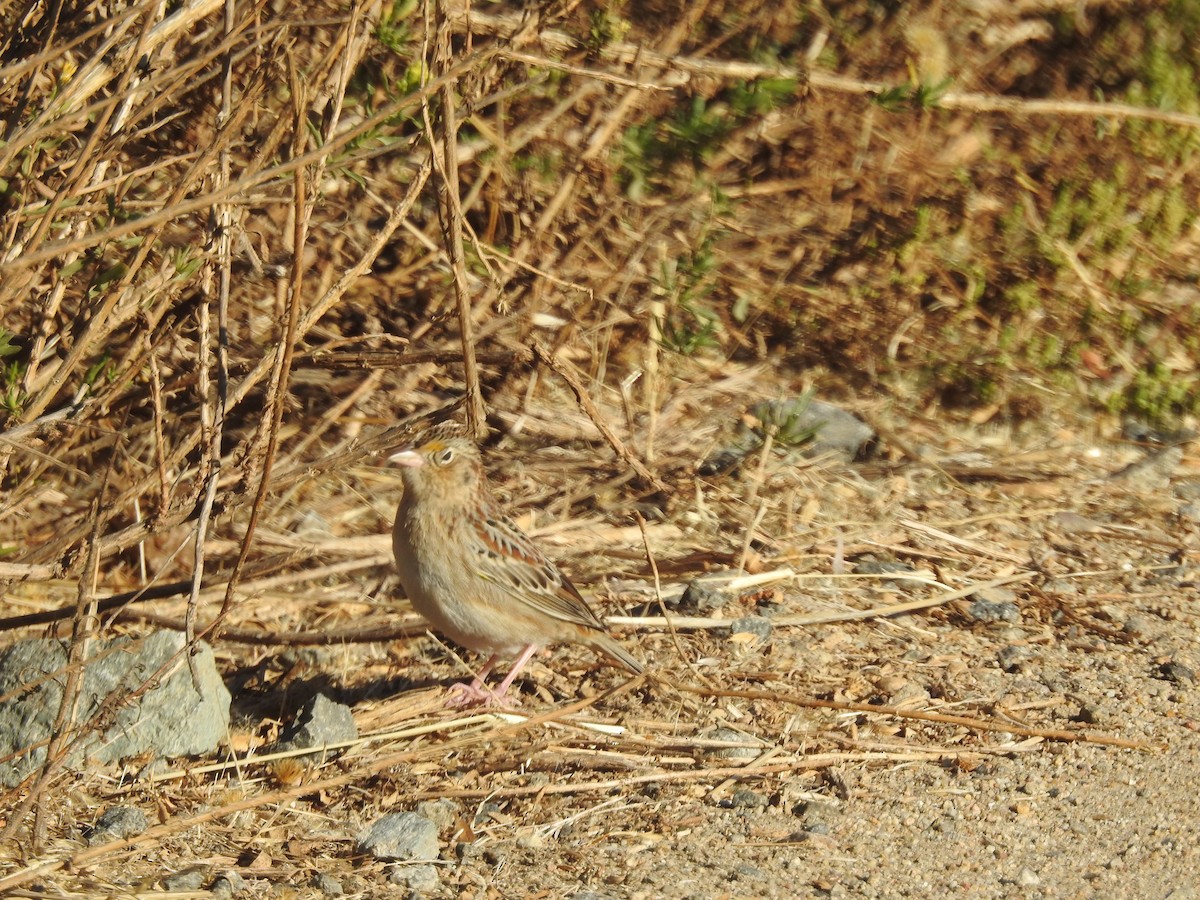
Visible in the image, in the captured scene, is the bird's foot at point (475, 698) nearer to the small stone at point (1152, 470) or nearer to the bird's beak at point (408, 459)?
the bird's beak at point (408, 459)

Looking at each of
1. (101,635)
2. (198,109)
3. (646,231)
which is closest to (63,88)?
(198,109)

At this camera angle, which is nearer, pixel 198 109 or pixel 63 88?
pixel 63 88

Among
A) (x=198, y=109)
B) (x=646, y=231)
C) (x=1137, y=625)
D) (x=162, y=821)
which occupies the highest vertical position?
(x=198, y=109)

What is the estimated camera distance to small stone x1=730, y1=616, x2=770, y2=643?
579 centimetres

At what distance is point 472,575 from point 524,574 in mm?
199

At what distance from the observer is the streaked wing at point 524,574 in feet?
18.2

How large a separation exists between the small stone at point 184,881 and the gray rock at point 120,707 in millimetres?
679

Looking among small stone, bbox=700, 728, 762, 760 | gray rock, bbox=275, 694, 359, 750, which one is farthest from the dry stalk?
gray rock, bbox=275, 694, 359, 750

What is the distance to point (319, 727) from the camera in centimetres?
504

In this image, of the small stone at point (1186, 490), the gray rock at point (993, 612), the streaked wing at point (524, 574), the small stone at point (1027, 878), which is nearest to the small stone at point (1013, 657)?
the gray rock at point (993, 612)

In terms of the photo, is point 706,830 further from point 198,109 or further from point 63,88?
point 198,109

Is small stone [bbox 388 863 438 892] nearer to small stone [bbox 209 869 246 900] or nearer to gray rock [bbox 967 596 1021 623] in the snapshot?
small stone [bbox 209 869 246 900]

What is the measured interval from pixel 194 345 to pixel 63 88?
144 centimetres

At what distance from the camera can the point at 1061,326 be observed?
26.3ft
